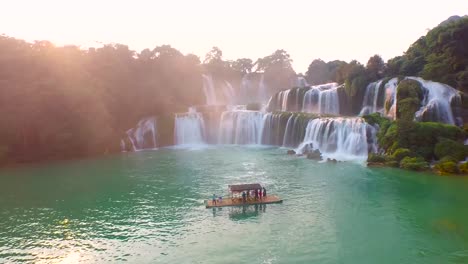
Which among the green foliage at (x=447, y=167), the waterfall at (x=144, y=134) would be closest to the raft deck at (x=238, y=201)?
the green foliage at (x=447, y=167)

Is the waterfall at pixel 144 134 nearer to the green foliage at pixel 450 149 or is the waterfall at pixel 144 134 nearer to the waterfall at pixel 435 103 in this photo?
the waterfall at pixel 435 103

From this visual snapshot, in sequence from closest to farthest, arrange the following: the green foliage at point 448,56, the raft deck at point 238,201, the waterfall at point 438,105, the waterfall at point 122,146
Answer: the raft deck at point 238,201
the waterfall at point 438,105
the green foliage at point 448,56
the waterfall at point 122,146

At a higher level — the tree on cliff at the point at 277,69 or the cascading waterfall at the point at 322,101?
the tree on cliff at the point at 277,69

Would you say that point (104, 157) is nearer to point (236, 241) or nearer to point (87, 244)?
point (87, 244)

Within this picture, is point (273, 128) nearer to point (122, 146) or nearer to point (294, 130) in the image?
point (294, 130)

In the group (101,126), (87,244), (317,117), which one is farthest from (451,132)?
(101,126)

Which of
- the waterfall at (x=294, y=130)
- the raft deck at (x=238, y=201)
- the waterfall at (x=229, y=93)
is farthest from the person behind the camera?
the waterfall at (x=229, y=93)
